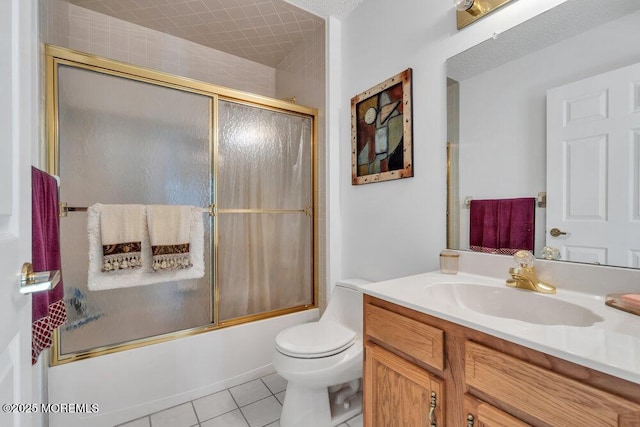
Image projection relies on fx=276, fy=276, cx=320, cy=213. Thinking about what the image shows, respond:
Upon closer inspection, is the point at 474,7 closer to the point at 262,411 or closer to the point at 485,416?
the point at 485,416

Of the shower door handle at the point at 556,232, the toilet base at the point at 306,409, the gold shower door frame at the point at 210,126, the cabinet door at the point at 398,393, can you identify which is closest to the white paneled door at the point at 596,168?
the shower door handle at the point at 556,232

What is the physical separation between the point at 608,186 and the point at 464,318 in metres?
0.65

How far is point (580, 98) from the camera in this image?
0.92 metres

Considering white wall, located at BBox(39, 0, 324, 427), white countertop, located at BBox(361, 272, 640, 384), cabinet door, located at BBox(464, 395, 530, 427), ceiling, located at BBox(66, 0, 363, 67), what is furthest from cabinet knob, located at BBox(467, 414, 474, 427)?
ceiling, located at BBox(66, 0, 363, 67)

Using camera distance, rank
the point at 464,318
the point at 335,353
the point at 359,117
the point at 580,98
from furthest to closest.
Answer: the point at 359,117 → the point at 335,353 → the point at 580,98 → the point at 464,318

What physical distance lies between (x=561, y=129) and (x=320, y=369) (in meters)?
1.32

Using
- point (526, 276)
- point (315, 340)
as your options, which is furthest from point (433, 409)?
point (315, 340)

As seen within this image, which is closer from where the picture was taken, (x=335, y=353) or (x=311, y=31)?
(x=335, y=353)

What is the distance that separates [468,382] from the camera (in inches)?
27.2

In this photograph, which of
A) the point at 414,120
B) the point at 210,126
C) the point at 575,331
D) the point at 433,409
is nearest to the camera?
the point at 575,331

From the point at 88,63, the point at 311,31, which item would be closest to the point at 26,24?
the point at 88,63

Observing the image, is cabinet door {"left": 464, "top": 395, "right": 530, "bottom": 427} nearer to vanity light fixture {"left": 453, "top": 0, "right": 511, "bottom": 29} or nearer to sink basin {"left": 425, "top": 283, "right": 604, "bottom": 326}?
sink basin {"left": 425, "top": 283, "right": 604, "bottom": 326}

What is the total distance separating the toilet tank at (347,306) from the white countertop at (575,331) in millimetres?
630

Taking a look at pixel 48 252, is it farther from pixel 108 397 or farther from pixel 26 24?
pixel 108 397
